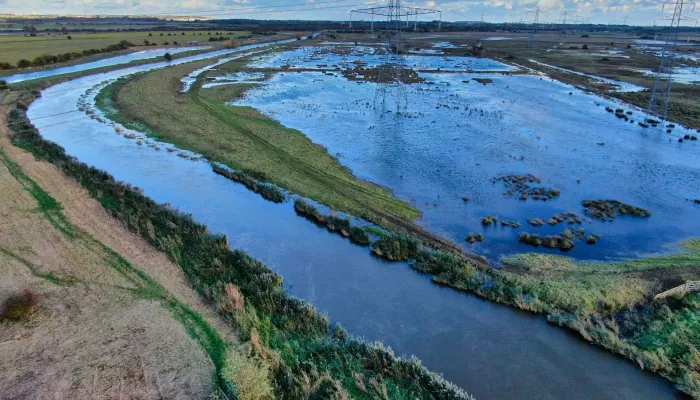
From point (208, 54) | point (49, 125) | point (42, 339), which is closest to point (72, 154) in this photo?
point (49, 125)

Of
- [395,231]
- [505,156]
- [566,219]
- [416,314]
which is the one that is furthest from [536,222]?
[505,156]

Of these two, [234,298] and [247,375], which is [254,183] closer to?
[234,298]

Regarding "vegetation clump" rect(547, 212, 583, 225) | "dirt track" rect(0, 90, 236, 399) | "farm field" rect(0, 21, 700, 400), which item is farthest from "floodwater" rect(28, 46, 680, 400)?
"vegetation clump" rect(547, 212, 583, 225)

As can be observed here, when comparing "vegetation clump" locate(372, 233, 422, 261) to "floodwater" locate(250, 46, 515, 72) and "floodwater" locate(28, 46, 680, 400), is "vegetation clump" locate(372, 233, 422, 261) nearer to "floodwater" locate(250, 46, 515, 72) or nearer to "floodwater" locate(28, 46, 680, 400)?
"floodwater" locate(28, 46, 680, 400)

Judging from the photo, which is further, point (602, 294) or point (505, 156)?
point (505, 156)

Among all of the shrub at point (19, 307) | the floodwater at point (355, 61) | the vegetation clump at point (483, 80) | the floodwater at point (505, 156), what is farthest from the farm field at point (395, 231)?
the floodwater at point (355, 61)
